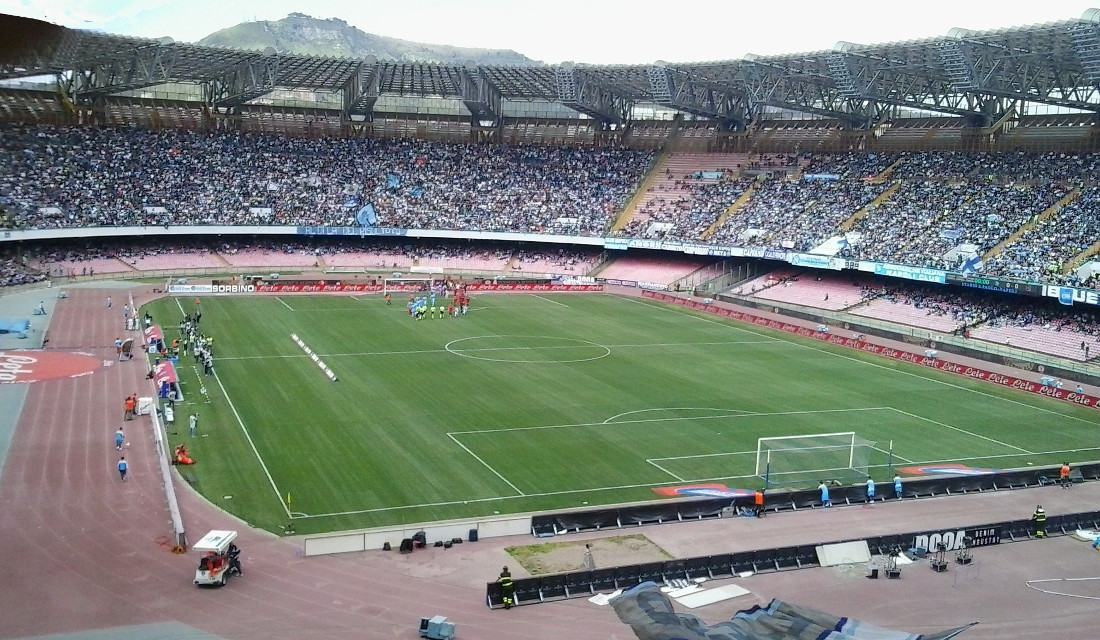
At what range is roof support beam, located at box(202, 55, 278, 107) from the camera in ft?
291

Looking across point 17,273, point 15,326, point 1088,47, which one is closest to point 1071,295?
point 1088,47

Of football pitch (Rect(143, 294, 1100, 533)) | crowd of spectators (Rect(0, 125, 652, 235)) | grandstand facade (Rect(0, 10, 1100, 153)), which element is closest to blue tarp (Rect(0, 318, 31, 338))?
football pitch (Rect(143, 294, 1100, 533))

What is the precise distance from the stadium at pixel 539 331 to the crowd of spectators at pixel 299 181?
0.44m

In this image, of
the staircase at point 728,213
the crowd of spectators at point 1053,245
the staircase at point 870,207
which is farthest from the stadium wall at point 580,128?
the crowd of spectators at point 1053,245

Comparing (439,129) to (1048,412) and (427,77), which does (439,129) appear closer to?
(427,77)

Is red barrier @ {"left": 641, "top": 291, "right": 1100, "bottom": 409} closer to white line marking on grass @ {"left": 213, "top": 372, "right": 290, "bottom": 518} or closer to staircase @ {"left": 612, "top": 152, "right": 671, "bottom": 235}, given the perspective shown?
staircase @ {"left": 612, "top": 152, "right": 671, "bottom": 235}

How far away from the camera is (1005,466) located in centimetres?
3466

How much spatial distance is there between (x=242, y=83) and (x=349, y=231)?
60.4 feet

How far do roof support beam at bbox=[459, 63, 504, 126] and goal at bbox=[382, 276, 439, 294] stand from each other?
2407 cm

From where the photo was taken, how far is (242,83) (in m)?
93.1

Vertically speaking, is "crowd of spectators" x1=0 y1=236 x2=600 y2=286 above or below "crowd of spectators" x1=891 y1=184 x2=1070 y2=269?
below

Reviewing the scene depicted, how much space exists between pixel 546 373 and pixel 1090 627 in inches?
1147

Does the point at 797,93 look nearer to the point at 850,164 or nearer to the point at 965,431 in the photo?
the point at 850,164

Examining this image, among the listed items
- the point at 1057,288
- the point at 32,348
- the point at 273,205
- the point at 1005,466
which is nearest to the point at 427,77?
the point at 273,205
